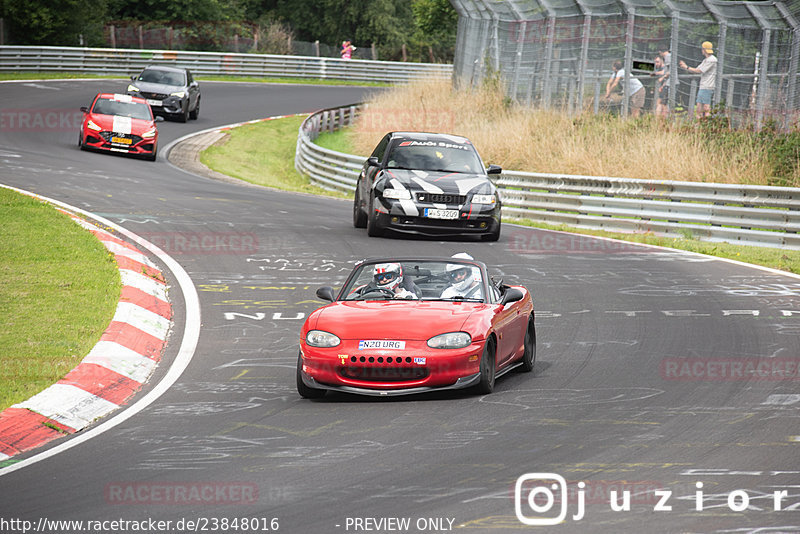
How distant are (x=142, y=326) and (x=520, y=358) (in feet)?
12.2

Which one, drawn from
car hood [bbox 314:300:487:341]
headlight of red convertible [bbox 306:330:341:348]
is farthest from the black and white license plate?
headlight of red convertible [bbox 306:330:341:348]

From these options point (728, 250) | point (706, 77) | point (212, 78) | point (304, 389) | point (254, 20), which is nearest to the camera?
point (304, 389)

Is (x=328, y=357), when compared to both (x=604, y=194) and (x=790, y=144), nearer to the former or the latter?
(x=604, y=194)

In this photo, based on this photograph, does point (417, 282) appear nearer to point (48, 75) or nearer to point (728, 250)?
point (728, 250)

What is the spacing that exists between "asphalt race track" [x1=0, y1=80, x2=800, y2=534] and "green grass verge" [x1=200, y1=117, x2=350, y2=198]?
599 inches

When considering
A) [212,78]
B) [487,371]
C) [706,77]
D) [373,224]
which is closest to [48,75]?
[212,78]

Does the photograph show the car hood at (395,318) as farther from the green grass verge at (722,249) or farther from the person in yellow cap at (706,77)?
the person in yellow cap at (706,77)

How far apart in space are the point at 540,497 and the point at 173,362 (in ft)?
16.3

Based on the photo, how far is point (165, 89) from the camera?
1494 inches

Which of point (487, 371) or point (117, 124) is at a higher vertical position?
point (487, 371)

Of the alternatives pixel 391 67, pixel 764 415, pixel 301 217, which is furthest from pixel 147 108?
pixel 391 67

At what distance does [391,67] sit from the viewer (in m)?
63.3

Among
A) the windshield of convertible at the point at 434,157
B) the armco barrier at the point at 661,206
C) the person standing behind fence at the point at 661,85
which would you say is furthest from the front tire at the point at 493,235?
the person standing behind fence at the point at 661,85

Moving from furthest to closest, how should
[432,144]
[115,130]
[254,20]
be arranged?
[254,20] < [115,130] < [432,144]
